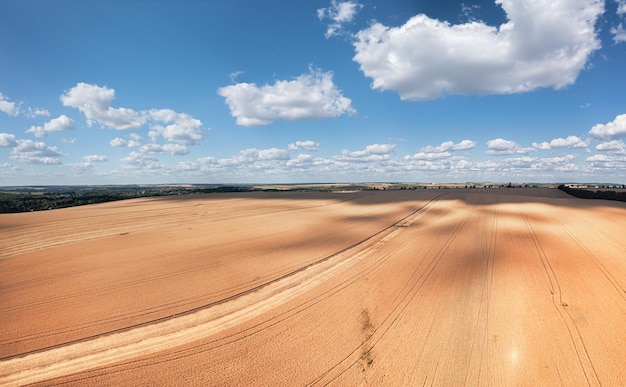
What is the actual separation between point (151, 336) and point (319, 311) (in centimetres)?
514

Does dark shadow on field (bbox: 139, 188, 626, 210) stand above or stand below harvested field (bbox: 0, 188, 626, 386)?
above

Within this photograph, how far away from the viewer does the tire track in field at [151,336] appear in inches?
286

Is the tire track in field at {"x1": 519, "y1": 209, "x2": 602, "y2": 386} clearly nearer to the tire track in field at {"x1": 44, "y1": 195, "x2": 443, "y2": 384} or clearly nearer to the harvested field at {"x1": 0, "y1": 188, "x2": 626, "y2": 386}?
the harvested field at {"x1": 0, "y1": 188, "x2": 626, "y2": 386}

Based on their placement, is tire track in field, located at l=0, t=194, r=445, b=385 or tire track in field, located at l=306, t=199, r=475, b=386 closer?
tire track in field, located at l=306, t=199, r=475, b=386

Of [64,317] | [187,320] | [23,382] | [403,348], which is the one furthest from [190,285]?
[403,348]

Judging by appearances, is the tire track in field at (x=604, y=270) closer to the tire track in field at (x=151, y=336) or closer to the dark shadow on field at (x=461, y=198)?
the tire track in field at (x=151, y=336)

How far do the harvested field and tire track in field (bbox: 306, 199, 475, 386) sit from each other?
0.17 feet

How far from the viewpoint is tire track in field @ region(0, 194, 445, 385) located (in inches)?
286

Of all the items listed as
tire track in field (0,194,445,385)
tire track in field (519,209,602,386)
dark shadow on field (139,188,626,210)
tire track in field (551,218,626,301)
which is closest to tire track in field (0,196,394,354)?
tire track in field (0,194,445,385)

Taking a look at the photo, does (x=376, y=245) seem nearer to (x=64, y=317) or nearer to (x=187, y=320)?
(x=187, y=320)

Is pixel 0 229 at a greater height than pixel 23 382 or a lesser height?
greater

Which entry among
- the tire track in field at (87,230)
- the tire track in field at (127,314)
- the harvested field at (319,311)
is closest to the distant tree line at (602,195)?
the harvested field at (319,311)

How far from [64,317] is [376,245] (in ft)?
49.5

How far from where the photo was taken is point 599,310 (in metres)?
9.54
